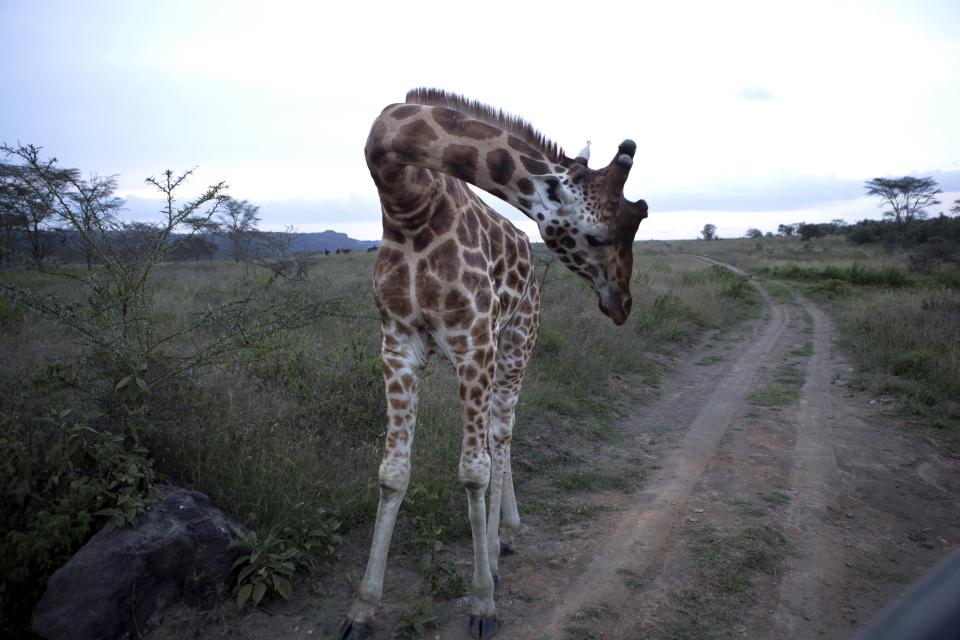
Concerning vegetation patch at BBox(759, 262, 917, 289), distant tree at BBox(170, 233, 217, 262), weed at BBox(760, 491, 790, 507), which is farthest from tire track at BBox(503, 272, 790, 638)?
vegetation patch at BBox(759, 262, 917, 289)

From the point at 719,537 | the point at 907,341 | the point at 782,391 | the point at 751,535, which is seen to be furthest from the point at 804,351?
the point at 719,537

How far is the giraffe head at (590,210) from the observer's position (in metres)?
2.88

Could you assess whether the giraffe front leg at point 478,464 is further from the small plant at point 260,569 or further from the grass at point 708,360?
the grass at point 708,360

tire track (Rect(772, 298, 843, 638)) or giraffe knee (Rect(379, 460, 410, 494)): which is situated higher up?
giraffe knee (Rect(379, 460, 410, 494))

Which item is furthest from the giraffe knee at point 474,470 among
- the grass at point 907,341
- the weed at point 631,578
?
the grass at point 907,341

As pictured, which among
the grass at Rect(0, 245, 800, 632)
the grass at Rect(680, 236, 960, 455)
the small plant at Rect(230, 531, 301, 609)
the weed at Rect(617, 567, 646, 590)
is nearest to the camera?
the small plant at Rect(230, 531, 301, 609)

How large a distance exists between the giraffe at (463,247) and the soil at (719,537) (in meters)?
0.44

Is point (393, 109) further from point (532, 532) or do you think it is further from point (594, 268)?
point (532, 532)

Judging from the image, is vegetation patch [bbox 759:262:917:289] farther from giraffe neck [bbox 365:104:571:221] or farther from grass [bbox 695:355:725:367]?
giraffe neck [bbox 365:104:571:221]

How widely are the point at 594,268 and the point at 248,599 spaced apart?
8.49 feet

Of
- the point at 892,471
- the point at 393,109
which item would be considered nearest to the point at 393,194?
the point at 393,109

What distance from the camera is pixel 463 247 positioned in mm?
3262

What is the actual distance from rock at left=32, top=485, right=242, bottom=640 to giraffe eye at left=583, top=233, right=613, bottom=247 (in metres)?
2.54

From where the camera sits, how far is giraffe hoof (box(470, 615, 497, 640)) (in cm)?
317
